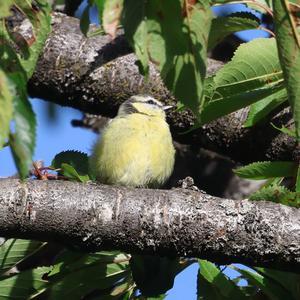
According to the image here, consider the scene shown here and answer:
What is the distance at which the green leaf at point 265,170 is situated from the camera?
2.94 meters

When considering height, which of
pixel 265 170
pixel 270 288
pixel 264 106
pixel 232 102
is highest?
pixel 232 102

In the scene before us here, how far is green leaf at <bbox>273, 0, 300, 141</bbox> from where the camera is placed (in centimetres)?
187

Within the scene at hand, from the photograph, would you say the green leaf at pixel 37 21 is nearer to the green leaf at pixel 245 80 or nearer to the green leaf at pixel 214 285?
the green leaf at pixel 245 80

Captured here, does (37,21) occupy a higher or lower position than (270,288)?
higher

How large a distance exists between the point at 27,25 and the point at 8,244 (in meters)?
1.30

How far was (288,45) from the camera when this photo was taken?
6.17ft

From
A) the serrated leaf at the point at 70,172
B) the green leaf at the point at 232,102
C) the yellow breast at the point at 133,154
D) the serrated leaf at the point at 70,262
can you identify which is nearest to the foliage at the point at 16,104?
the green leaf at the point at 232,102

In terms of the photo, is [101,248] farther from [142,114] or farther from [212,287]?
[142,114]

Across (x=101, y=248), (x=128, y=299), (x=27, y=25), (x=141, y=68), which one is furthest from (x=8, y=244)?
(x=141, y=68)

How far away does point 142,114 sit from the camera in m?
4.43

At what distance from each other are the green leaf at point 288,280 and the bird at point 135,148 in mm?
1226

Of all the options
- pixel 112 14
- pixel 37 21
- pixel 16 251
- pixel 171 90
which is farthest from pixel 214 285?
pixel 112 14

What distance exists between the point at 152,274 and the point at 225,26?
1078 millimetres

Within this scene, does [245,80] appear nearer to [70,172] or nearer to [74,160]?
[70,172]
